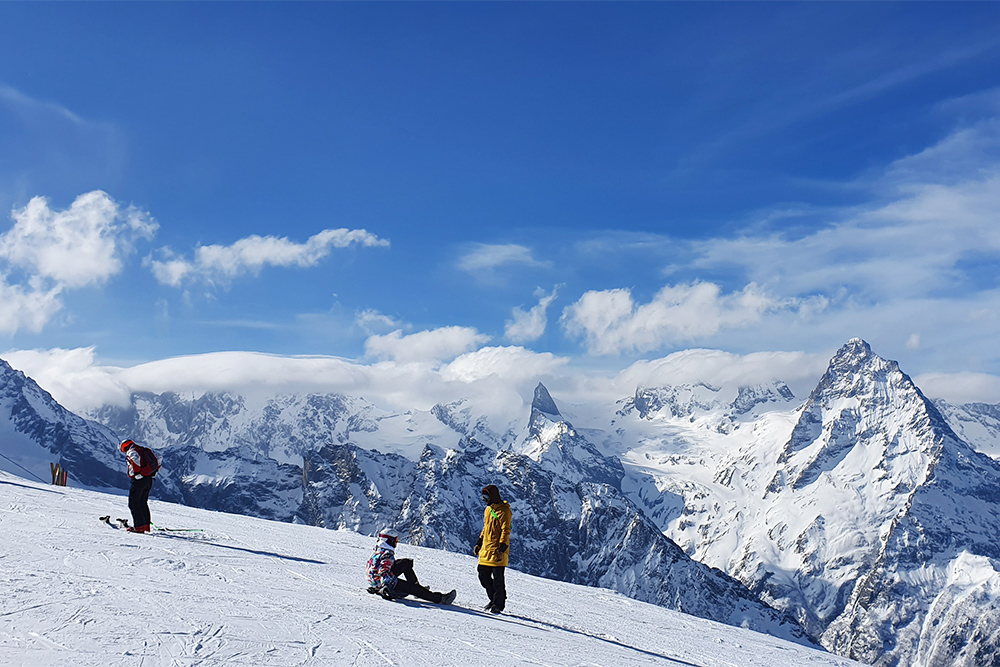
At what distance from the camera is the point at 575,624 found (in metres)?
14.9

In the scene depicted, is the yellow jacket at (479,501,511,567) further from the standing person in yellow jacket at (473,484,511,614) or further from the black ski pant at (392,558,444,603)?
the black ski pant at (392,558,444,603)

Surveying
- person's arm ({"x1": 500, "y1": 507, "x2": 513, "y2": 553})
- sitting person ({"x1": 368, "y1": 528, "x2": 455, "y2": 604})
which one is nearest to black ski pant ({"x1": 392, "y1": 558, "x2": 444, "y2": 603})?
sitting person ({"x1": 368, "y1": 528, "x2": 455, "y2": 604})

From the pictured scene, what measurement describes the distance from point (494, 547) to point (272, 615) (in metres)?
4.21

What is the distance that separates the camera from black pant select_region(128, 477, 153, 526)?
17.6 metres

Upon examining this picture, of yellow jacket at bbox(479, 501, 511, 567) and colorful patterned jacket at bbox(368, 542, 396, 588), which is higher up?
yellow jacket at bbox(479, 501, 511, 567)

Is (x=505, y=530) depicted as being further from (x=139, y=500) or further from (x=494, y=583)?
(x=139, y=500)

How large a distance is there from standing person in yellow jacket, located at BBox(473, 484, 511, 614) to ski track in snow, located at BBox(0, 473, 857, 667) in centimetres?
44

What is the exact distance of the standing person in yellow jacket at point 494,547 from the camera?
45.3 feet

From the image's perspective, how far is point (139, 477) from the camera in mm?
17578

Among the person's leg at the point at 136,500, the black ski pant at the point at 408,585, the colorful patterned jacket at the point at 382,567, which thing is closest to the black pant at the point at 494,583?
the black ski pant at the point at 408,585

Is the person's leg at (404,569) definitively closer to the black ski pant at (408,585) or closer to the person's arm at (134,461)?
the black ski pant at (408,585)

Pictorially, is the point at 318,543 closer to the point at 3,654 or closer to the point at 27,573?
the point at 27,573

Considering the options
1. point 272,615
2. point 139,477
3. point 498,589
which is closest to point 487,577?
point 498,589

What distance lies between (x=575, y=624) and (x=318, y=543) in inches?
371
